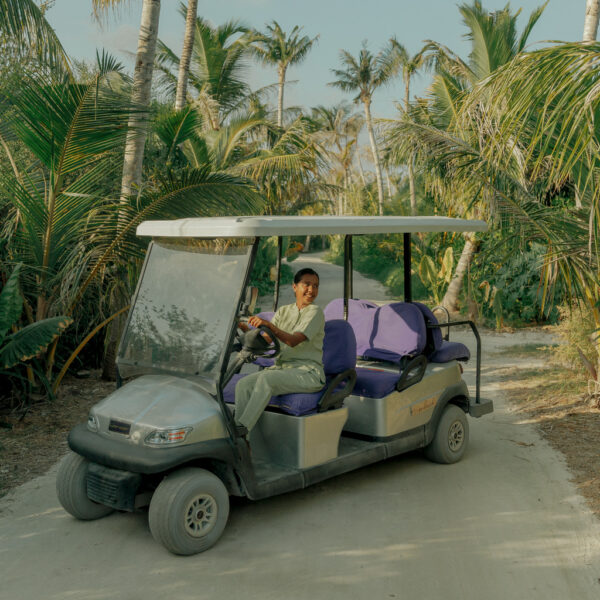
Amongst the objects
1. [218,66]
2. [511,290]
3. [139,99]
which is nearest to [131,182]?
[139,99]

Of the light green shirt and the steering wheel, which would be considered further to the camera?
the light green shirt

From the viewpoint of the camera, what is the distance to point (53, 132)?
20.7 feet

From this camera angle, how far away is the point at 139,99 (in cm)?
786

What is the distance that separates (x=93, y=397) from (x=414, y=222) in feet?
13.4

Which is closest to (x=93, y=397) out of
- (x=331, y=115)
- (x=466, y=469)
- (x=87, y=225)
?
(x=87, y=225)

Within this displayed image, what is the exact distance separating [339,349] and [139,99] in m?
4.42

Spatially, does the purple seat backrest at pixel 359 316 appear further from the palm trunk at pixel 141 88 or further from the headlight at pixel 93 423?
the palm trunk at pixel 141 88

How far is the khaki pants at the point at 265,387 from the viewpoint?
4297 mm

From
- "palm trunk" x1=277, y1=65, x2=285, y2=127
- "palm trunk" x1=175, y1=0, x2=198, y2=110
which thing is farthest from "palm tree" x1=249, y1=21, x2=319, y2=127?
"palm trunk" x1=175, y1=0, x2=198, y2=110

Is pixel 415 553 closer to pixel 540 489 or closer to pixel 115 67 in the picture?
pixel 540 489

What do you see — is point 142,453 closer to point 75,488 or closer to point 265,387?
point 75,488

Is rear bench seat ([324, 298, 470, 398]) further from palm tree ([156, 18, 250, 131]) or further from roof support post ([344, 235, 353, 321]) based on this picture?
palm tree ([156, 18, 250, 131])

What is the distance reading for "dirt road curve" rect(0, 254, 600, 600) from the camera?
11.5 feet

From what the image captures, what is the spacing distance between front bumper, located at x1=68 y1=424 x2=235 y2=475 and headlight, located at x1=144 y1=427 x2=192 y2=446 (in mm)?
41
